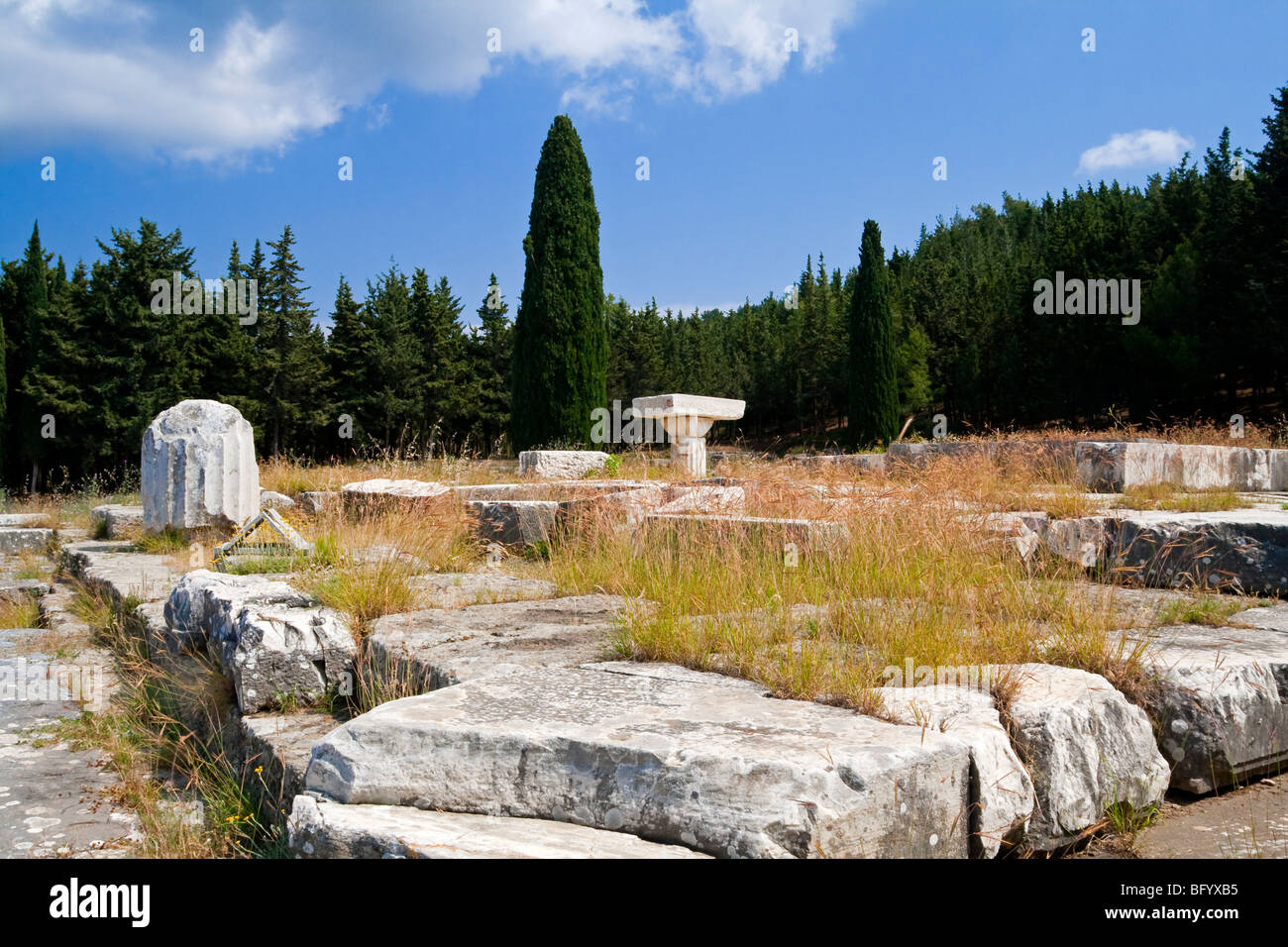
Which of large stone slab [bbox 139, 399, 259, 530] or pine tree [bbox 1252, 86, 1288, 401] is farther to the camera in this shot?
pine tree [bbox 1252, 86, 1288, 401]

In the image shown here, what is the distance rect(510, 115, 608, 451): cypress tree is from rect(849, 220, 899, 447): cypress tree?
37.8 ft

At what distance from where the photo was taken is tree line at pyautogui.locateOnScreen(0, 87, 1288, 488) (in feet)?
65.4

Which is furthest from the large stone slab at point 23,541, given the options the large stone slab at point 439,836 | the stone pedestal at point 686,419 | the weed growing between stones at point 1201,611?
the weed growing between stones at point 1201,611

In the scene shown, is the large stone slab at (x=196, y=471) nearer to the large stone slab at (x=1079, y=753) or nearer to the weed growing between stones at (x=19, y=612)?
the weed growing between stones at (x=19, y=612)

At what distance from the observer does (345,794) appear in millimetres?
2109

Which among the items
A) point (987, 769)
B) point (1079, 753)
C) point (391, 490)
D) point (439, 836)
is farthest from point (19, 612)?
point (1079, 753)

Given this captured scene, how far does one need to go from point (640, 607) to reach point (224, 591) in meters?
2.08

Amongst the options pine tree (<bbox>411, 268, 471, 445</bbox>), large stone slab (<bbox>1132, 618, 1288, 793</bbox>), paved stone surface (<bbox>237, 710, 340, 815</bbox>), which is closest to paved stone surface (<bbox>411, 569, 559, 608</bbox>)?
paved stone surface (<bbox>237, 710, 340, 815</bbox>)

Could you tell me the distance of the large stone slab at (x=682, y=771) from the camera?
6.01 ft

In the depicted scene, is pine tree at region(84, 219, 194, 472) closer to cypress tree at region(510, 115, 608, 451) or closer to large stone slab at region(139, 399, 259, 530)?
cypress tree at region(510, 115, 608, 451)

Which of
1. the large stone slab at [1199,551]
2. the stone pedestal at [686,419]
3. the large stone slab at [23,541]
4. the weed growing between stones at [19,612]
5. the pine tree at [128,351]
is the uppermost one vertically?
the pine tree at [128,351]

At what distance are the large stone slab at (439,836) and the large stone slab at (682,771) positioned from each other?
0.05 m

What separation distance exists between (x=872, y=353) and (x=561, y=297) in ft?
41.3
